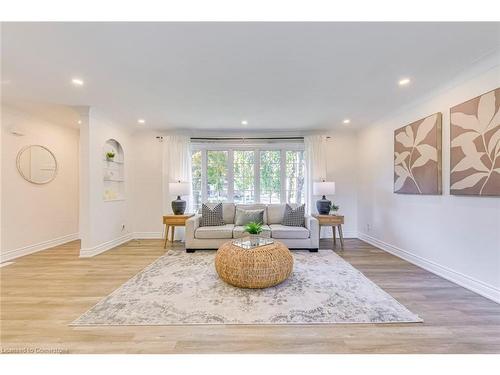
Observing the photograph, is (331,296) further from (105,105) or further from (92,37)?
(105,105)

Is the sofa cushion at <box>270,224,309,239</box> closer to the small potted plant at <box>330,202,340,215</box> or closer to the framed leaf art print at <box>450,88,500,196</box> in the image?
the small potted plant at <box>330,202,340,215</box>

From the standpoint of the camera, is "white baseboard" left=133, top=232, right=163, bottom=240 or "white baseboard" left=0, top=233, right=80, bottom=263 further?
"white baseboard" left=133, top=232, right=163, bottom=240

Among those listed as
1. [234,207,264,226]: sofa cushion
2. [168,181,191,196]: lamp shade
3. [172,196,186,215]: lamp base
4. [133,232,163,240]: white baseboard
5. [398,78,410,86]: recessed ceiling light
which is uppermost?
[398,78,410,86]: recessed ceiling light

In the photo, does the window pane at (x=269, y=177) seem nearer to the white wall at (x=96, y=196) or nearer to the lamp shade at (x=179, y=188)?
the lamp shade at (x=179, y=188)

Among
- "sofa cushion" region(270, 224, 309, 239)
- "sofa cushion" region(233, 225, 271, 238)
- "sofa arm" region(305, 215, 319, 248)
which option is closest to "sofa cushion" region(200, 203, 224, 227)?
"sofa cushion" region(233, 225, 271, 238)

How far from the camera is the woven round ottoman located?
8.27 feet

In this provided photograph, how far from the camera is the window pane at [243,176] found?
214 inches

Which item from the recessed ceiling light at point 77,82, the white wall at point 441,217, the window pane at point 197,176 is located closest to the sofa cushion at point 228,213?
the window pane at point 197,176

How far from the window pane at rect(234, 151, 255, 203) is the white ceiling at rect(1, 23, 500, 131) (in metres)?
1.63

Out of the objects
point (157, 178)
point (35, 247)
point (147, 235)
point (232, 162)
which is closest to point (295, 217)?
point (232, 162)

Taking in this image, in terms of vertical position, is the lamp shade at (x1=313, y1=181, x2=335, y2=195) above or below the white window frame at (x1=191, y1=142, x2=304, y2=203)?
below

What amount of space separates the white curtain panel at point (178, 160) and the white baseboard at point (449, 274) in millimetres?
4025

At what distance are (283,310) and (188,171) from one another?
3.78 metres
